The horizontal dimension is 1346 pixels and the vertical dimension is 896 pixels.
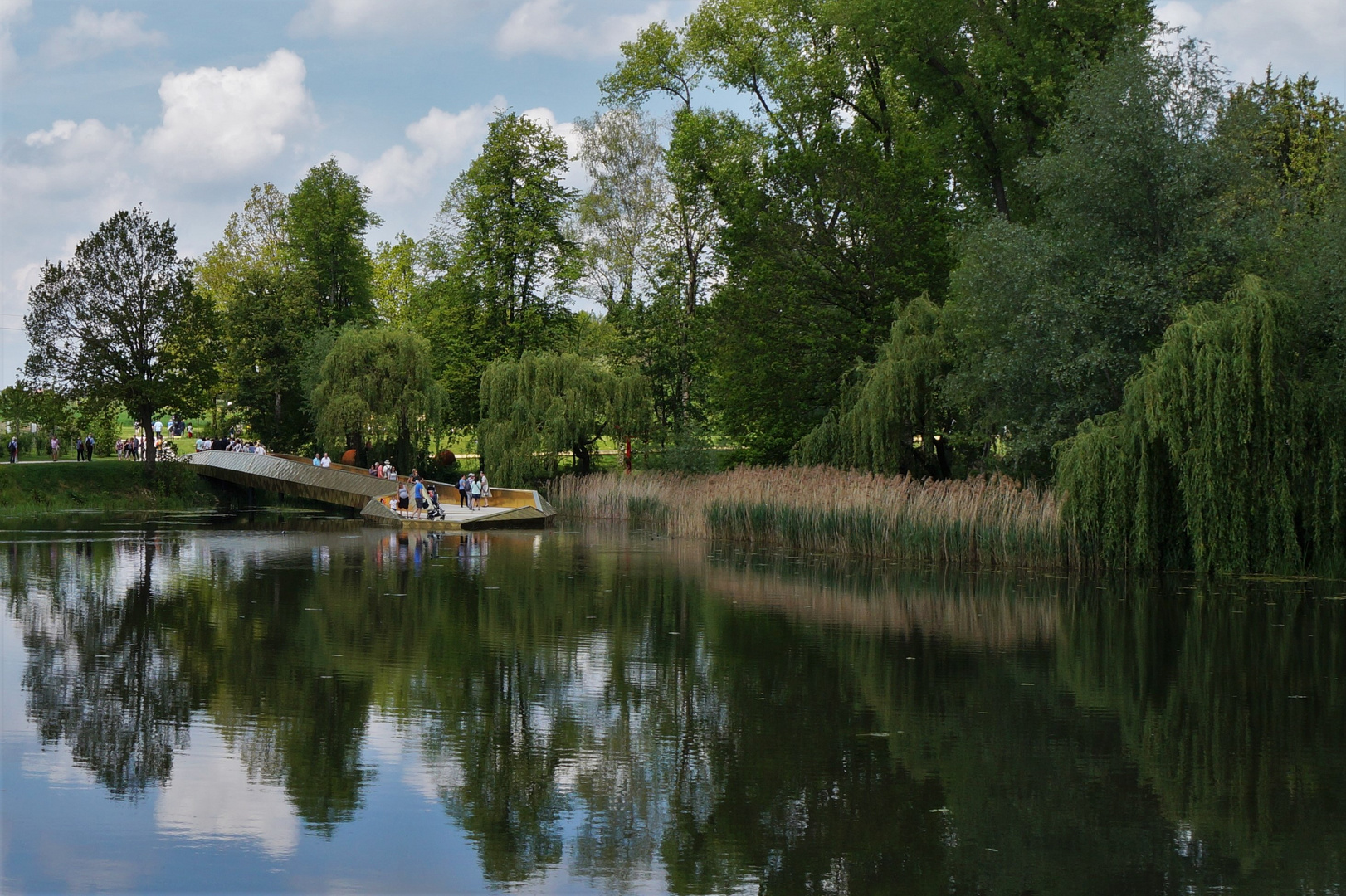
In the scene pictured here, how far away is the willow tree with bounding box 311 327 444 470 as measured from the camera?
41375mm

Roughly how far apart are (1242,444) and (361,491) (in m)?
26.8

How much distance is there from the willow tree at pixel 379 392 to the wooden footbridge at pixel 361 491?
157cm

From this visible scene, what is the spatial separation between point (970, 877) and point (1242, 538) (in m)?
14.6

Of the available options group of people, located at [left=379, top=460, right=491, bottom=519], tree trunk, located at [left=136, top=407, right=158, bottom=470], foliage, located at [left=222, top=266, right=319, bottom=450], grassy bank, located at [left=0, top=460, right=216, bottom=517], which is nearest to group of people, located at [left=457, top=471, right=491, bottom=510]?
group of people, located at [left=379, top=460, right=491, bottom=519]

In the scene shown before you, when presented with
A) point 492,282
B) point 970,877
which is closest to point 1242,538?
point 970,877

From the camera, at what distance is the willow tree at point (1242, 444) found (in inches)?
731

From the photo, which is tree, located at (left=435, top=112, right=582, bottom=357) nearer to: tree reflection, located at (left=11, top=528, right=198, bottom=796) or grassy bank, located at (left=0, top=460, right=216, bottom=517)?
grassy bank, located at (left=0, top=460, right=216, bottom=517)

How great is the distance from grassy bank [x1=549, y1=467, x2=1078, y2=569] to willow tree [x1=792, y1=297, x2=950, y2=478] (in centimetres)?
90

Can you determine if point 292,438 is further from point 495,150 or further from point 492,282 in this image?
point 495,150

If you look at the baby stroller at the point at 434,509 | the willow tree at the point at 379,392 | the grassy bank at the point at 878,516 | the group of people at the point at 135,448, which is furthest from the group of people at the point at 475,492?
the group of people at the point at 135,448

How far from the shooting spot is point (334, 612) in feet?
48.5

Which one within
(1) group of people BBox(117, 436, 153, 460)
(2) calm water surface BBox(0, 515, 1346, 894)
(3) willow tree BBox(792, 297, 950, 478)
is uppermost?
(3) willow tree BBox(792, 297, 950, 478)

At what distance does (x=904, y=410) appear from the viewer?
2738 centimetres

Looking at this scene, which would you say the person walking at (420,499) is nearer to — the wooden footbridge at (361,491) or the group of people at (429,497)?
the group of people at (429,497)
